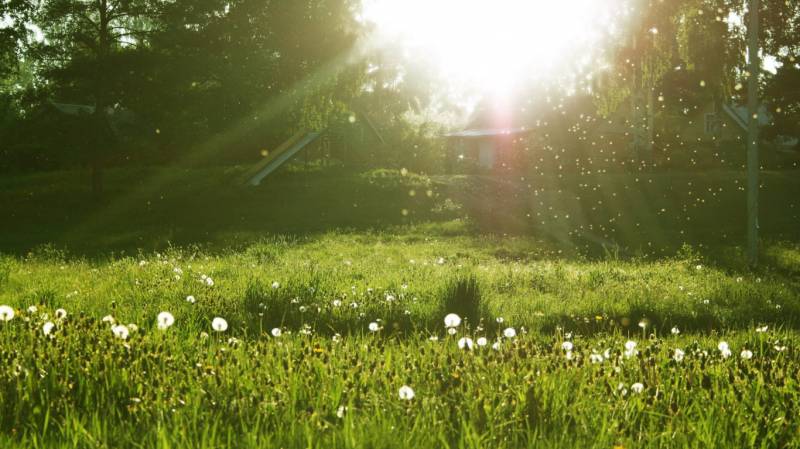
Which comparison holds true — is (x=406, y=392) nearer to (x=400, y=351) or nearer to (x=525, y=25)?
(x=400, y=351)

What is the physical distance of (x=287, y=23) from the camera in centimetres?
3609

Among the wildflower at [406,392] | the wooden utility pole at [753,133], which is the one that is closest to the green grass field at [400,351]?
the wildflower at [406,392]

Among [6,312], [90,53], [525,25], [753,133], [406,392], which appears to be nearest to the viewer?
[406,392]

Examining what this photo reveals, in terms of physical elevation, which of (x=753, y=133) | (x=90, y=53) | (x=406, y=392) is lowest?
(x=406, y=392)

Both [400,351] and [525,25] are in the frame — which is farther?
[525,25]

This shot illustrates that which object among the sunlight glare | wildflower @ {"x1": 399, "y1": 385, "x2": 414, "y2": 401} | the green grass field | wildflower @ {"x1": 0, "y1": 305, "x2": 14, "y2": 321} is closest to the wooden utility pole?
the green grass field

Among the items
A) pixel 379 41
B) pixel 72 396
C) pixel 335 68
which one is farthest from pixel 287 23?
pixel 72 396

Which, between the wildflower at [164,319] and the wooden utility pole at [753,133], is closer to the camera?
the wildflower at [164,319]

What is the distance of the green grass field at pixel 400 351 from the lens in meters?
3.15

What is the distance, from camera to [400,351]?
475cm

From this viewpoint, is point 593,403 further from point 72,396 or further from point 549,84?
point 549,84

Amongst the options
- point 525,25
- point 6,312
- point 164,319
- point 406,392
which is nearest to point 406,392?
point 406,392

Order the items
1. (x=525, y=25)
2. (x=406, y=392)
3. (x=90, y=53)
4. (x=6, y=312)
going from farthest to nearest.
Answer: (x=90, y=53), (x=525, y=25), (x=6, y=312), (x=406, y=392)

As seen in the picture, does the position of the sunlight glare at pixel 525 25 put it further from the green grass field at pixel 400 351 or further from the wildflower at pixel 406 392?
the wildflower at pixel 406 392
